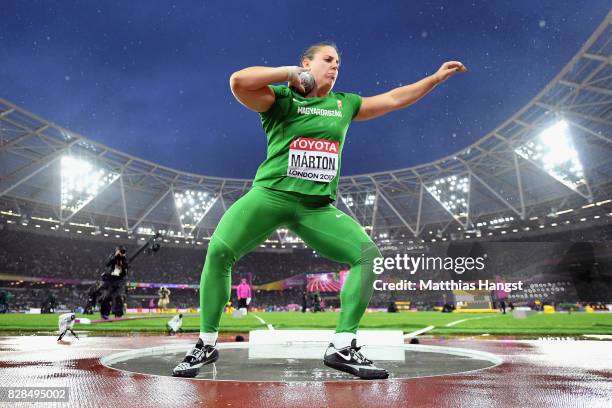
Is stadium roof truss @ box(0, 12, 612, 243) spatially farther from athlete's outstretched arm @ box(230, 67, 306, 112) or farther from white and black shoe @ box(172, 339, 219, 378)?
white and black shoe @ box(172, 339, 219, 378)

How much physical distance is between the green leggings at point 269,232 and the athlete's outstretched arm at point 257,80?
0.61 m

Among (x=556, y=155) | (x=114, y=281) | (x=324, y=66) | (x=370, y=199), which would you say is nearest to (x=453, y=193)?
(x=370, y=199)

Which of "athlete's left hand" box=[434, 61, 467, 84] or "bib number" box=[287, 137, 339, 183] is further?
"athlete's left hand" box=[434, 61, 467, 84]

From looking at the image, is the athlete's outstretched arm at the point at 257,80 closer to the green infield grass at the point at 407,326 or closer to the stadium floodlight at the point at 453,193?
the green infield grass at the point at 407,326

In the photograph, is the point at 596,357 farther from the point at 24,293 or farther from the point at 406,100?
the point at 24,293

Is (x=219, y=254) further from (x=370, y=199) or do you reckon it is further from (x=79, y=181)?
(x=370, y=199)

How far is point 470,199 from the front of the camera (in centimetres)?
4569

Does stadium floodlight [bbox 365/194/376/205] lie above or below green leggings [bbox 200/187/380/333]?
above

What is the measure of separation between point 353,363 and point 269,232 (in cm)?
103

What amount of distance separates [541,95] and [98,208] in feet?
126

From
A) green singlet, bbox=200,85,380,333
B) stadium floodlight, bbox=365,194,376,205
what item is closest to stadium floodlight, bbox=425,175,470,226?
stadium floodlight, bbox=365,194,376,205

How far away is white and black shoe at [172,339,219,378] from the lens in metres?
3.04

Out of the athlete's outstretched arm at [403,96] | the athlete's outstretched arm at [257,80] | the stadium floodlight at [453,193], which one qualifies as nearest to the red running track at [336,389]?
the athlete's outstretched arm at [257,80]

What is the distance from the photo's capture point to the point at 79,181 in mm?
38719
